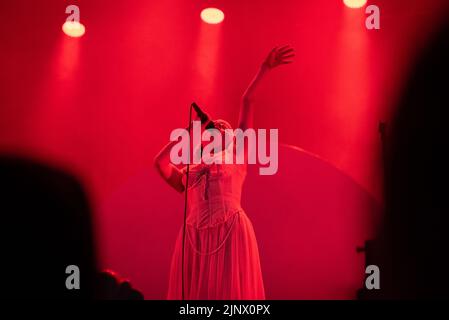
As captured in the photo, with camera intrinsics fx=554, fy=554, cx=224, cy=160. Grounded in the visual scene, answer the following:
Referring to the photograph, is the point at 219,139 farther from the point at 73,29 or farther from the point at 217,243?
the point at 73,29

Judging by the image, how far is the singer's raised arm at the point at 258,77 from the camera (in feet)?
9.31

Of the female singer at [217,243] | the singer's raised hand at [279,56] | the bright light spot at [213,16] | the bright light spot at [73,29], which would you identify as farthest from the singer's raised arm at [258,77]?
the bright light spot at [73,29]

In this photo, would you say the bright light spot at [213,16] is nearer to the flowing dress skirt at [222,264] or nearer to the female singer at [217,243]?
the female singer at [217,243]

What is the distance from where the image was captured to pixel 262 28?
3.05 metres

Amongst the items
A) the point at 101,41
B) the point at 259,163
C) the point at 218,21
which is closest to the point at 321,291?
the point at 259,163

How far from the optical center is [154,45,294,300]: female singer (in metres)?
2.58

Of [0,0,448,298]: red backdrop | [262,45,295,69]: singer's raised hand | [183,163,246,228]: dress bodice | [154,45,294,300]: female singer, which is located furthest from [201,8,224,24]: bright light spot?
[183,163,246,228]: dress bodice

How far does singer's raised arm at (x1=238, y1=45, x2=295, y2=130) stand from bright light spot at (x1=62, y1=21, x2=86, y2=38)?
3.39ft

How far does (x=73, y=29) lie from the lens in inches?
124

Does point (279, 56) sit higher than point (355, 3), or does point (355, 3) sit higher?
point (355, 3)

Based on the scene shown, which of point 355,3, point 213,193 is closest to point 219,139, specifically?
point 213,193

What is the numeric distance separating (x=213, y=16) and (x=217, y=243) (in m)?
1.31

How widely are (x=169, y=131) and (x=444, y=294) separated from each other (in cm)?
159

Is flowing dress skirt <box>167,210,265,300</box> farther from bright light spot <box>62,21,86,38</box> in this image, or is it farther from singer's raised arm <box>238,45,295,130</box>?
bright light spot <box>62,21,86,38</box>
